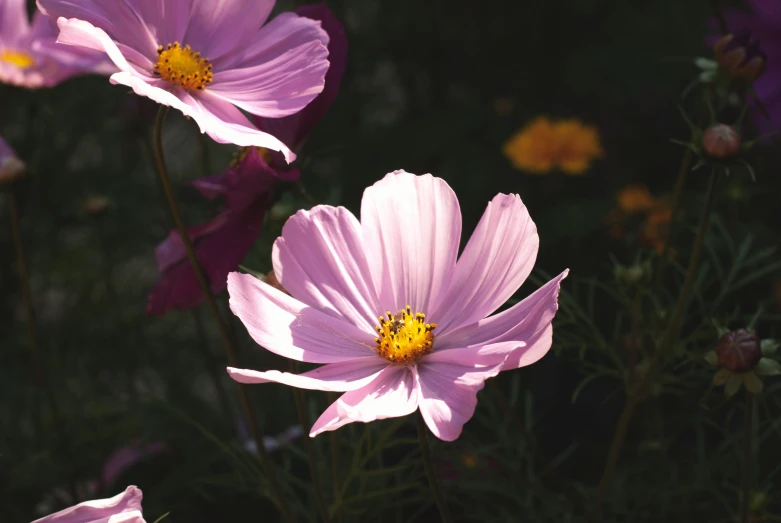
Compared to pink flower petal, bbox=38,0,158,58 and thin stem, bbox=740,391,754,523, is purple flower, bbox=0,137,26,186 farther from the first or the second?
thin stem, bbox=740,391,754,523

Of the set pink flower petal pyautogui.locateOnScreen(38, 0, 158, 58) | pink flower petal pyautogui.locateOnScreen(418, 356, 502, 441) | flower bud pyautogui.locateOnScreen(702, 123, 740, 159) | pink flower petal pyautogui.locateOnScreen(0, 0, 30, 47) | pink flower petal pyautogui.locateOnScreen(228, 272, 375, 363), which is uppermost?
pink flower petal pyautogui.locateOnScreen(0, 0, 30, 47)

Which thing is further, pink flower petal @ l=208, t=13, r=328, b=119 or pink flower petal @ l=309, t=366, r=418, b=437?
pink flower petal @ l=208, t=13, r=328, b=119

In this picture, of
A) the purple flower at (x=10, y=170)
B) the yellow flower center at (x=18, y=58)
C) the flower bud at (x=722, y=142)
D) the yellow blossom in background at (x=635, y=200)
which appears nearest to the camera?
the flower bud at (x=722, y=142)

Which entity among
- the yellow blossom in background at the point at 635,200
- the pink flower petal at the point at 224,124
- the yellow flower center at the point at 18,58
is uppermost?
the yellow flower center at the point at 18,58

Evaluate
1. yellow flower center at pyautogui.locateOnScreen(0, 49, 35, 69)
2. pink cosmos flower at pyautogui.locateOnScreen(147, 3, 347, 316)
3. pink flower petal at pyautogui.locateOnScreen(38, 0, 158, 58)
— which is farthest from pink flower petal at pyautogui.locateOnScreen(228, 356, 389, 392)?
yellow flower center at pyautogui.locateOnScreen(0, 49, 35, 69)

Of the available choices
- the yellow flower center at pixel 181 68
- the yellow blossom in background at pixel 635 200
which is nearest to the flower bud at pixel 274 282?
the yellow flower center at pixel 181 68

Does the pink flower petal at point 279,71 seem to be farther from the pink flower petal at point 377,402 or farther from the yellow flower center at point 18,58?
the yellow flower center at point 18,58
